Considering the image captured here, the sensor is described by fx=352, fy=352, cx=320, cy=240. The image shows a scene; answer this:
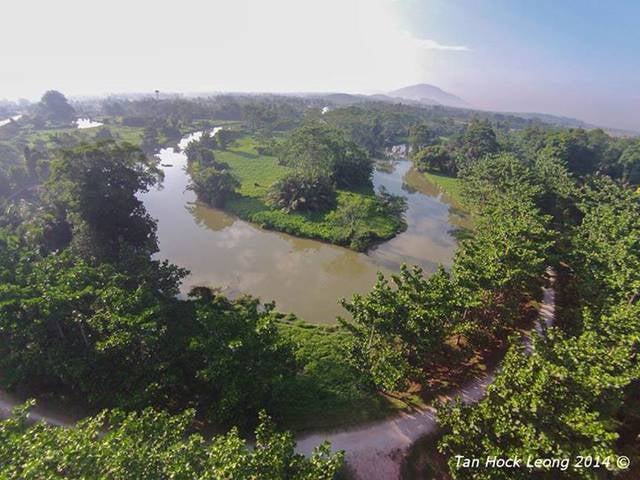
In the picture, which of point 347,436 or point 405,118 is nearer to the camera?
point 347,436

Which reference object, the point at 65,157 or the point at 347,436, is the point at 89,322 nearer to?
the point at 347,436

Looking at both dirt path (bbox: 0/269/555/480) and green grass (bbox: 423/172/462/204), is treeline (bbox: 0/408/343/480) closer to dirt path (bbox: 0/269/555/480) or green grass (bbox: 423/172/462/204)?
dirt path (bbox: 0/269/555/480)

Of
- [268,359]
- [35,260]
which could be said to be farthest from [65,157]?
[268,359]

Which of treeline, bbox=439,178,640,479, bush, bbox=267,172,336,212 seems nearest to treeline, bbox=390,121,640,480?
treeline, bbox=439,178,640,479

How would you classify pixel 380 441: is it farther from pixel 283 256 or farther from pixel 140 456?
pixel 283 256

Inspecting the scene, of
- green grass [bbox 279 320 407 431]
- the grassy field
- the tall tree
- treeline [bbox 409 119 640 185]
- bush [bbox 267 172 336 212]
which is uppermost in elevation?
the tall tree

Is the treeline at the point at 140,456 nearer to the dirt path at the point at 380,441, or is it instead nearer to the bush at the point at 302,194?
the dirt path at the point at 380,441
